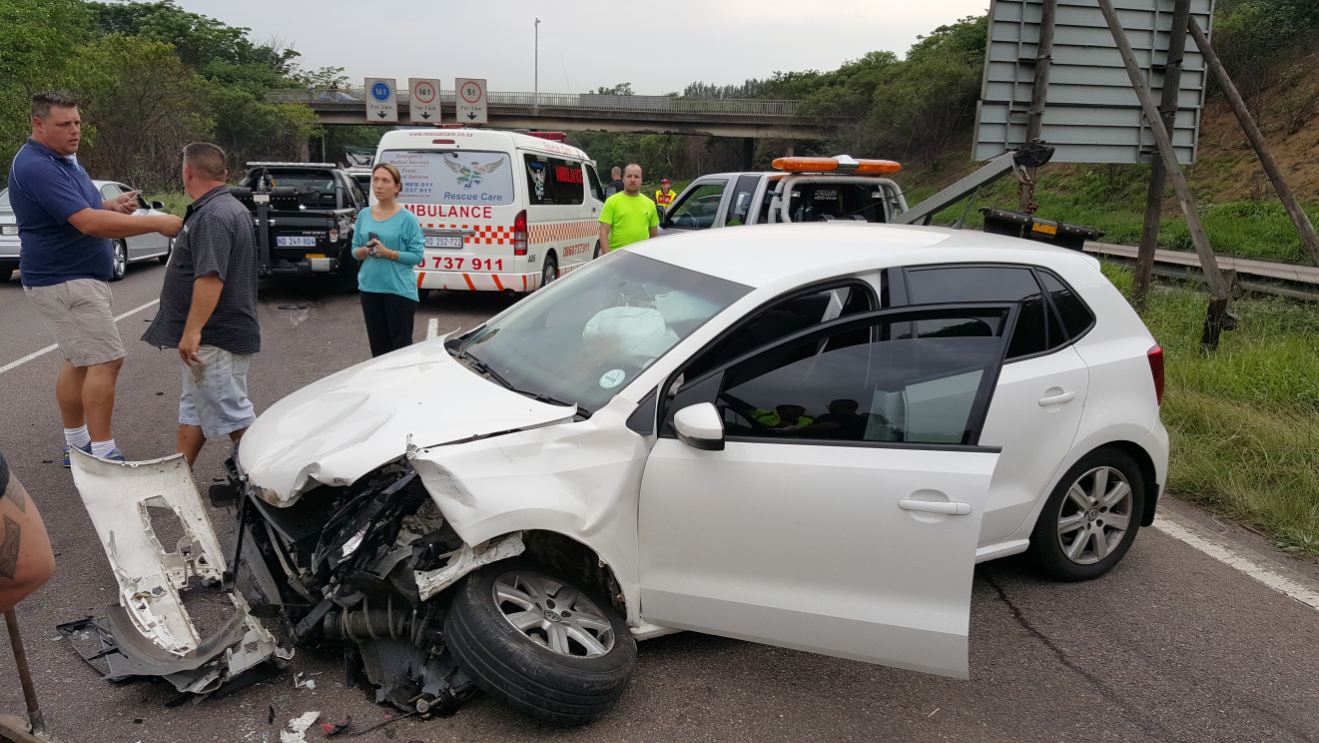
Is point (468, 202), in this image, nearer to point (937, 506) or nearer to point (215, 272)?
point (215, 272)

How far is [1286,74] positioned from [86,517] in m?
34.0

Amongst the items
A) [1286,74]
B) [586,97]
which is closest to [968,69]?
[1286,74]

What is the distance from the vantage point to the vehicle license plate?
1041cm

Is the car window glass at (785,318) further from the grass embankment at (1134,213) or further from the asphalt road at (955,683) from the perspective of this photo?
the grass embankment at (1134,213)

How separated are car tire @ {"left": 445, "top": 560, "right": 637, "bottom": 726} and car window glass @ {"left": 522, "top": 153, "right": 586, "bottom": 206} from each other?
26.7 ft

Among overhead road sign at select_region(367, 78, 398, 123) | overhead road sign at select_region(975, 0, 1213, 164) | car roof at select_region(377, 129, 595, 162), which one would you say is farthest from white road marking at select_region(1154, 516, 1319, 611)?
overhead road sign at select_region(367, 78, 398, 123)

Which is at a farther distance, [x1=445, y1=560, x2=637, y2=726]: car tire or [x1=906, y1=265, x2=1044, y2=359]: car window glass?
[x1=906, y1=265, x2=1044, y2=359]: car window glass

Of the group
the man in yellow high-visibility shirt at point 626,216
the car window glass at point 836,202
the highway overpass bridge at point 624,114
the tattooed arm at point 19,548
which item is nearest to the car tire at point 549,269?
the man in yellow high-visibility shirt at point 626,216

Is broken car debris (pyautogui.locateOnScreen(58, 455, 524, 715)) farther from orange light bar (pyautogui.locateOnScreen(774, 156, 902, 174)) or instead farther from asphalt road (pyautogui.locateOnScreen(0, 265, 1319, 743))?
orange light bar (pyautogui.locateOnScreen(774, 156, 902, 174))

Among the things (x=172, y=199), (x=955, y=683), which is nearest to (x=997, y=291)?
(x=955, y=683)

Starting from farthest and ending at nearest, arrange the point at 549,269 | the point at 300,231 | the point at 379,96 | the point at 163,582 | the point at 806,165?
the point at 379,96 → the point at 549,269 → the point at 300,231 → the point at 806,165 → the point at 163,582

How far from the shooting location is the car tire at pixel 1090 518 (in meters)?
3.94

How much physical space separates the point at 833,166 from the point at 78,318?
6.14 metres

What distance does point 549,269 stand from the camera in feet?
38.0
